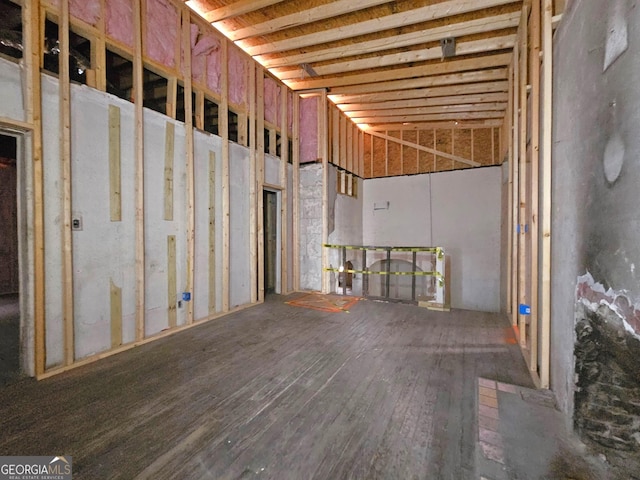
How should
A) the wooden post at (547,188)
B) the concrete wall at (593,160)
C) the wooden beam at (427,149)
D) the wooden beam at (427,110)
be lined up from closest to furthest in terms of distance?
1. the concrete wall at (593,160)
2. the wooden post at (547,188)
3. the wooden beam at (427,110)
4. the wooden beam at (427,149)

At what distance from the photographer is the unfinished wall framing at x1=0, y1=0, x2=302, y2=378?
2.60 m

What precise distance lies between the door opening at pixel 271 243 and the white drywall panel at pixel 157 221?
2.19m

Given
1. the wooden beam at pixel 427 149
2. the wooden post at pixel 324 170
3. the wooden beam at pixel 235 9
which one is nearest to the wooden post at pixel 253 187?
the wooden beam at pixel 235 9

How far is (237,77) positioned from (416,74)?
9.92 feet

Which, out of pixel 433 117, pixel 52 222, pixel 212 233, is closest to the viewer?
pixel 52 222

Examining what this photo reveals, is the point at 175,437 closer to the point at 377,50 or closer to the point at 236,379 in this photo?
the point at 236,379

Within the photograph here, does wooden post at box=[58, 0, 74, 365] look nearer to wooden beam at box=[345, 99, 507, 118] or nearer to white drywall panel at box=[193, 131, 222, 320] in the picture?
white drywall panel at box=[193, 131, 222, 320]

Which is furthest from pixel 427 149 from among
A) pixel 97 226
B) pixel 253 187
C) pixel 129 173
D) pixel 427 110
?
pixel 97 226

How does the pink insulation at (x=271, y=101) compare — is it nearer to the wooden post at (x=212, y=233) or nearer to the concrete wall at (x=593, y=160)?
the wooden post at (x=212, y=233)

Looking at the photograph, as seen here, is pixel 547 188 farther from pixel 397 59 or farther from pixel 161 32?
pixel 161 32

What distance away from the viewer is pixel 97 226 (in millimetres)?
2965

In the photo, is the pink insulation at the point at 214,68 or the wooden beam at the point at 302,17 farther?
the pink insulation at the point at 214,68

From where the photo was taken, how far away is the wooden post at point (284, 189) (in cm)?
570

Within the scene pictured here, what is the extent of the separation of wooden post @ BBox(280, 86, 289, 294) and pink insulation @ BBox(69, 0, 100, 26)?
3.12m
